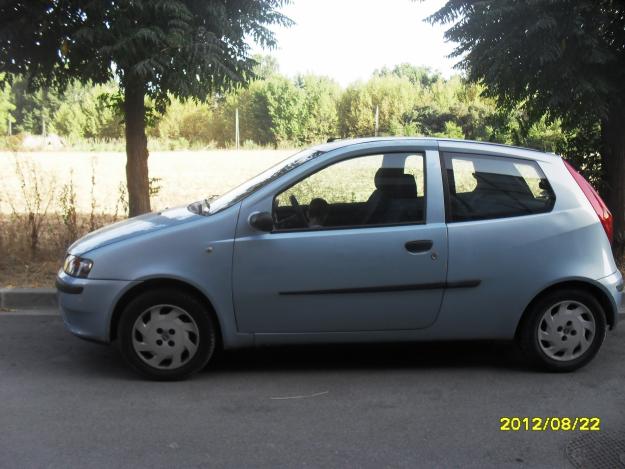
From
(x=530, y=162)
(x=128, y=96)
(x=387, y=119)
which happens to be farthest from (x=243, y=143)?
(x=530, y=162)

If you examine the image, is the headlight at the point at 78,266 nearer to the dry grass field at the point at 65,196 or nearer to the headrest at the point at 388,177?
the headrest at the point at 388,177

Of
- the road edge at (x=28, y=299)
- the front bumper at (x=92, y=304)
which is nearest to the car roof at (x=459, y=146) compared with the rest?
the front bumper at (x=92, y=304)

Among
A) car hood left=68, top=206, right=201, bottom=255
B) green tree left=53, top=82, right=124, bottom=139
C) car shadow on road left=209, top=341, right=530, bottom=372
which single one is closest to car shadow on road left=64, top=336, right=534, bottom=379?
car shadow on road left=209, top=341, right=530, bottom=372

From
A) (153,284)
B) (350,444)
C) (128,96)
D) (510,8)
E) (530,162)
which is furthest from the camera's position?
(128,96)

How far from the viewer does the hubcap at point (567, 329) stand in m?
4.91

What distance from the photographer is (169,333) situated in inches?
185

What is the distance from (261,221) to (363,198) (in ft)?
2.90

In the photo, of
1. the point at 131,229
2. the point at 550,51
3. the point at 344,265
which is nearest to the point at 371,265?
the point at 344,265

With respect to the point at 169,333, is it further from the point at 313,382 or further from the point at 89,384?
the point at 313,382

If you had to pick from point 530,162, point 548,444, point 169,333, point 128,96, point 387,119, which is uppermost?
point 387,119

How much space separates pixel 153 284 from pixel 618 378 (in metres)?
3.26

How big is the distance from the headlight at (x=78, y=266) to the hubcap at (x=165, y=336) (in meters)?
0.49

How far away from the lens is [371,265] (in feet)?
15.4

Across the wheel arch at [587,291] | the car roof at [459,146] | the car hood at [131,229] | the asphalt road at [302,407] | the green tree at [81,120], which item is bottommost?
the asphalt road at [302,407]
